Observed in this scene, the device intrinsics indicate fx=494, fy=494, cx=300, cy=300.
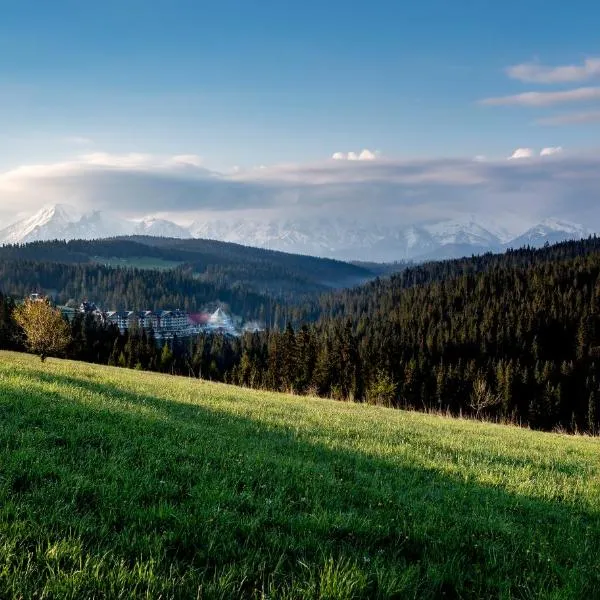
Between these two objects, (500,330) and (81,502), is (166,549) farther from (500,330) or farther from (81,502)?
(500,330)

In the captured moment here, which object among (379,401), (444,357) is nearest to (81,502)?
(379,401)

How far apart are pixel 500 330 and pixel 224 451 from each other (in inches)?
6886

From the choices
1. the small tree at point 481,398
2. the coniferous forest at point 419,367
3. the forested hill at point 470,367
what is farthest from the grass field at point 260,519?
the coniferous forest at point 419,367

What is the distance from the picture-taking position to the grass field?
4.65m

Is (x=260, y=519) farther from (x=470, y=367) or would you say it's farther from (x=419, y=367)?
(x=470, y=367)

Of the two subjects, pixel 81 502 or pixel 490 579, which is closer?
pixel 490 579

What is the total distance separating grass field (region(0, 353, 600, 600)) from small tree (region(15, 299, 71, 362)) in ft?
155

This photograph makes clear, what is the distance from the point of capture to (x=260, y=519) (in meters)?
6.26

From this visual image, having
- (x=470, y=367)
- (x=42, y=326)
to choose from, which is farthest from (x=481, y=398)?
(x=42, y=326)

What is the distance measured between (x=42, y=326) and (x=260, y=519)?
183 feet

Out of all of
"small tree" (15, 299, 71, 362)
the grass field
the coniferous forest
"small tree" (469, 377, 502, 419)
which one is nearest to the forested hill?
the coniferous forest

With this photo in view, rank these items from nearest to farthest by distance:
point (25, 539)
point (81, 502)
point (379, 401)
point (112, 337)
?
point (25, 539) < point (81, 502) < point (379, 401) < point (112, 337)

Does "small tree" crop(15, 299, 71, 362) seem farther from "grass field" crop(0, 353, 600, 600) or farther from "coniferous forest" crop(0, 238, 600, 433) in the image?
"grass field" crop(0, 353, 600, 600)

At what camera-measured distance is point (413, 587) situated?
504 cm
